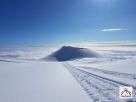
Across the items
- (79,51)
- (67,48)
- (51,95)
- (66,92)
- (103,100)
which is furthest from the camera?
(67,48)

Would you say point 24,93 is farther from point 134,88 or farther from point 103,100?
point 134,88

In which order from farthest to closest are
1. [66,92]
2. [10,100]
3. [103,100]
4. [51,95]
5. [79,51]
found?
1. [79,51]
2. [66,92]
3. [51,95]
4. [10,100]
5. [103,100]

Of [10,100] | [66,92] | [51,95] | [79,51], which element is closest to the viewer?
[10,100]

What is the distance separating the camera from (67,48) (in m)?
177

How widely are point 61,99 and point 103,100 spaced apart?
227cm

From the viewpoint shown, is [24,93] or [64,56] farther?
[64,56]

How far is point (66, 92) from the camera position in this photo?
38.0 feet

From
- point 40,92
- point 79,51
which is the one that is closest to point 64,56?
point 79,51

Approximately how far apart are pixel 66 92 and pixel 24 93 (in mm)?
2574

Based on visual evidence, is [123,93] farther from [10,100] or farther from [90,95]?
[10,100]

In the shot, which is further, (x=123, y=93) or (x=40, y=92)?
(x=40, y=92)

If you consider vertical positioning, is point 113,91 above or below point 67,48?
below

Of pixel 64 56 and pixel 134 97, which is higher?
pixel 64 56

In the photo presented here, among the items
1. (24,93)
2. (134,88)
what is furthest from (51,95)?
(134,88)
